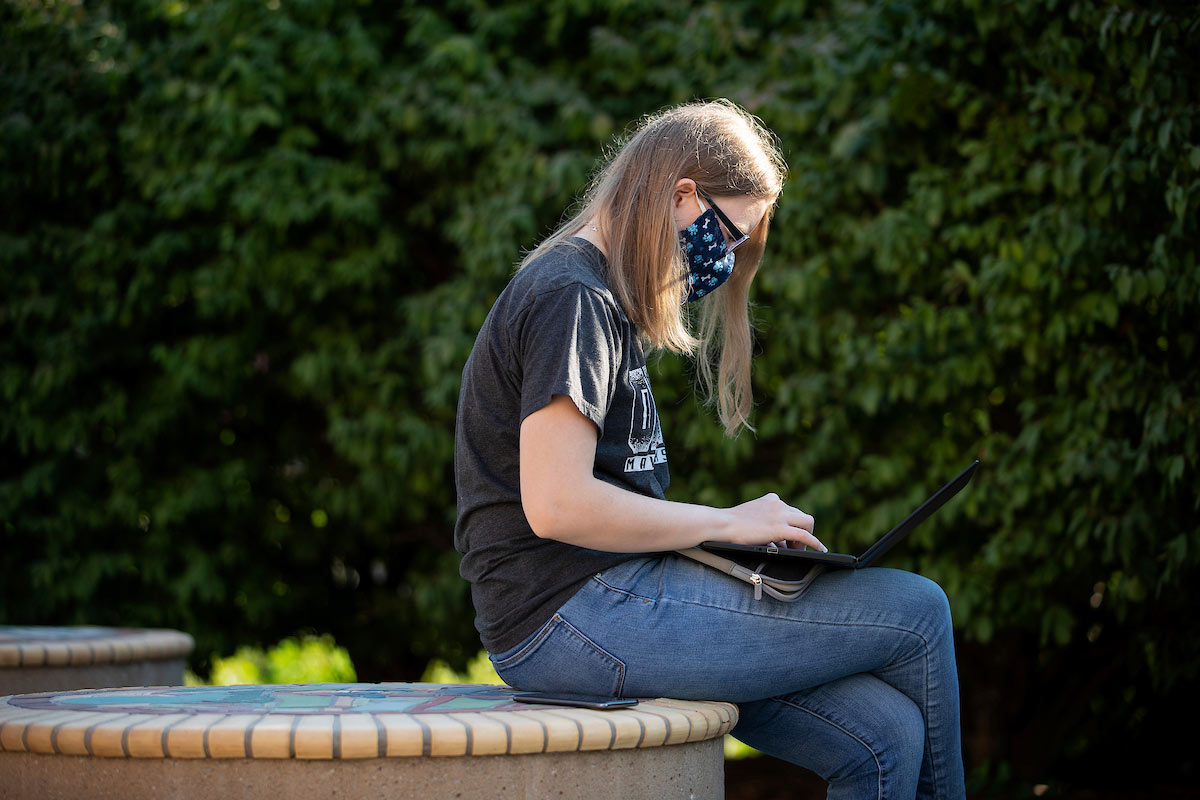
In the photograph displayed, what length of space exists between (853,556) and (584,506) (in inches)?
18.3

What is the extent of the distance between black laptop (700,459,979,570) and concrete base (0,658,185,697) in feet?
6.29

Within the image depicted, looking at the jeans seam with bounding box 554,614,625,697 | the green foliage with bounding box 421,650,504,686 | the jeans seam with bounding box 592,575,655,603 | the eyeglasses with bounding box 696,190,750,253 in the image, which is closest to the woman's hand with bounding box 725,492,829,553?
the jeans seam with bounding box 592,575,655,603

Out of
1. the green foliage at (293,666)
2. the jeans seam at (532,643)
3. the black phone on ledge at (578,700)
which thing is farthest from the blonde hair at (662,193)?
the green foliage at (293,666)

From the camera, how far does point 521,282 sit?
79.7 inches

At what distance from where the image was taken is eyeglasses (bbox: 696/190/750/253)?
7.22 ft

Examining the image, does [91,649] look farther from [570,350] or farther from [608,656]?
[570,350]

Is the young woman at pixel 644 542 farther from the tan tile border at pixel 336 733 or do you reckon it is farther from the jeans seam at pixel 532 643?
the tan tile border at pixel 336 733

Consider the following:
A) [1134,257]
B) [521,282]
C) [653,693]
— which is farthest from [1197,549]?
[521,282]

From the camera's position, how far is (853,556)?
6.42 ft

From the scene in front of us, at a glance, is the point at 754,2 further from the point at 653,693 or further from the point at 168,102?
the point at 653,693

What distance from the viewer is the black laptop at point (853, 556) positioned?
196cm

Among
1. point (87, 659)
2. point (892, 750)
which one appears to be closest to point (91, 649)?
point (87, 659)

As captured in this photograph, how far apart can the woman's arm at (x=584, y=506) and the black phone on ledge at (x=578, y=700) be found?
250 millimetres

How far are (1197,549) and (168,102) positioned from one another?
388 centimetres
